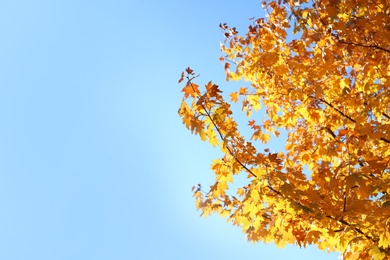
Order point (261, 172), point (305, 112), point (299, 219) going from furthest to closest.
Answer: point (305, 112) → point (299, 219) → point (261, 172)

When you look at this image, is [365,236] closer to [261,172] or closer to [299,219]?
[299,219]

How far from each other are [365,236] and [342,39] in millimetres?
3182

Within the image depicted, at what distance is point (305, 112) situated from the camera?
6.50m

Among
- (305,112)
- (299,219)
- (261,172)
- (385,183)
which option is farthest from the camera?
(305,112)

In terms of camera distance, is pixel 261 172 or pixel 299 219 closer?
pixel 261 172

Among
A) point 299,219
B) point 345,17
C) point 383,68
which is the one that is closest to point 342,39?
point 345,17

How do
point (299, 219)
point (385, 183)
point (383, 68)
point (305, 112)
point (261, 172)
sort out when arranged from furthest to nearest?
point (305, 112) → point (383, 68) → point (299, 219) → point (261, 172) → point (385, 183)

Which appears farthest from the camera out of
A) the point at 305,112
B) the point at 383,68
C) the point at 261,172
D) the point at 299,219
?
the point at 305,112

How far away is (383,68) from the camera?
611cm

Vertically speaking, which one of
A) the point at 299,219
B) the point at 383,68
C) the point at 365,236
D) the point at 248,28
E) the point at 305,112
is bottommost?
the point at 365,236

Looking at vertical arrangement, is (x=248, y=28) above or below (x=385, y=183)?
above

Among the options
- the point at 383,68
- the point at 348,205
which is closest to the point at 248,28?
the point at 383,68

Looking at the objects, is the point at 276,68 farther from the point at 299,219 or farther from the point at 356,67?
the point at 299,219

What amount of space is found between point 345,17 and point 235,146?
124 inches
